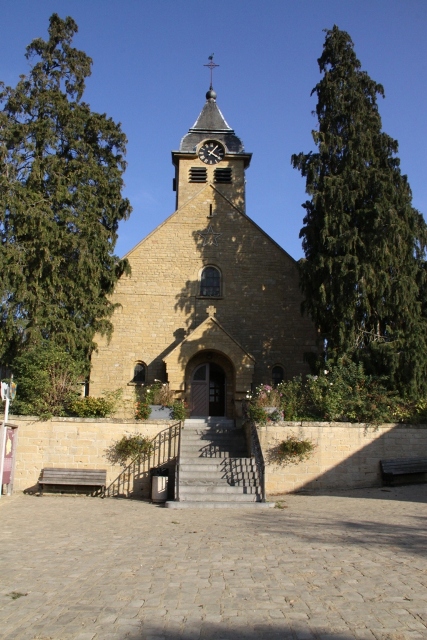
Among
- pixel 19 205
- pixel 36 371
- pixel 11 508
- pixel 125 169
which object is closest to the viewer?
pixel 11 508

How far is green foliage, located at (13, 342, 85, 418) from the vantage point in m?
15.7

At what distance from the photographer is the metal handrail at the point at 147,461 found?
1512cm

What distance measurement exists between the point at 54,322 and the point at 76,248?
283 centimetres

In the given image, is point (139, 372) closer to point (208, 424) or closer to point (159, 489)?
point (208, 424)

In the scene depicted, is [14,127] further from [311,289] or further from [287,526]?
[287,526]

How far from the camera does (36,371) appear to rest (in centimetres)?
1608

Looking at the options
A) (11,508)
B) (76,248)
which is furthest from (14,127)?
A: (11,508)

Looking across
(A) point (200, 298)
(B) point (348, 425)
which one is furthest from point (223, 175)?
(B) point (348, 425)

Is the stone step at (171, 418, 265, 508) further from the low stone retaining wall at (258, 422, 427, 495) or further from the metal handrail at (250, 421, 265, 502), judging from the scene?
the low stone retaining wall at (258, 422, 427, 495)

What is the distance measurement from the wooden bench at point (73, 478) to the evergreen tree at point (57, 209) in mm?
4791

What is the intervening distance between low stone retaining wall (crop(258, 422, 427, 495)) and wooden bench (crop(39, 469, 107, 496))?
4.60 meters

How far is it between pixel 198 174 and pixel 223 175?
4.22 feet

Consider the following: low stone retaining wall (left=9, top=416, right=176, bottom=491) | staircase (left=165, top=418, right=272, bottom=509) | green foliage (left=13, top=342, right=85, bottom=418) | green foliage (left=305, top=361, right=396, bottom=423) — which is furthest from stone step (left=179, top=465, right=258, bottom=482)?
green foliage (left=13, top=342, right=85, bottom=418)

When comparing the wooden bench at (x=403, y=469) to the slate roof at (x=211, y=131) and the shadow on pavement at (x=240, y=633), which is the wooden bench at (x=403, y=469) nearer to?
the shadow on pavement at (x=240, y=633)
